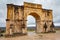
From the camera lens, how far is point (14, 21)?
21328mm

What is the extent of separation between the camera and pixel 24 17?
22.5 m

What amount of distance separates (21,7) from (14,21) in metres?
2.50

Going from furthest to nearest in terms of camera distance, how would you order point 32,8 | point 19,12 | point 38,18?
1. point 38,18
2. point 32,8
3. point 19,12

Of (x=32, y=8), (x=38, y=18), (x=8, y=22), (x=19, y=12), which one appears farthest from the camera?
(x=38, y=18)

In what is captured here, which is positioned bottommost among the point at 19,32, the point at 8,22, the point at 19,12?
the point at 19,32

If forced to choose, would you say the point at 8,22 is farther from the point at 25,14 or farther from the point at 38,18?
the point at 38,18

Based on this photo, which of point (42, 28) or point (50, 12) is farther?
point (50, 12)

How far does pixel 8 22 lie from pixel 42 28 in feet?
25.0

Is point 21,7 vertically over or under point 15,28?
over

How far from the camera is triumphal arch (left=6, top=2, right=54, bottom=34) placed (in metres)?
20.8

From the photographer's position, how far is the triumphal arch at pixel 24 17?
2075cm

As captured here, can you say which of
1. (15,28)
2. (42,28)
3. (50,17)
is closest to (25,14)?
(15,28)

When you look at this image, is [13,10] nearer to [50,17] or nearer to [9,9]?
[9,9]

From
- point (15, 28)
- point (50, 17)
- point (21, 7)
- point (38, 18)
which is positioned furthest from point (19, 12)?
point (50, 17)
